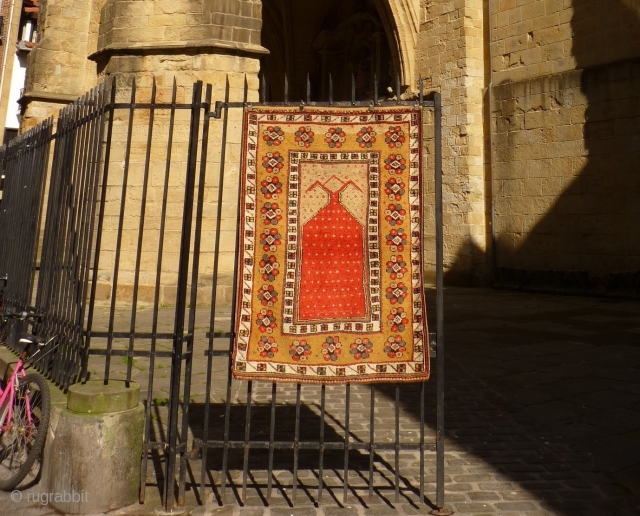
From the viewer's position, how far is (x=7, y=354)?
146 inches

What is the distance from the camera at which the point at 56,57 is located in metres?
11.2

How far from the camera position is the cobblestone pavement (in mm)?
2580

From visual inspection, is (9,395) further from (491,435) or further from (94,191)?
(491,435)

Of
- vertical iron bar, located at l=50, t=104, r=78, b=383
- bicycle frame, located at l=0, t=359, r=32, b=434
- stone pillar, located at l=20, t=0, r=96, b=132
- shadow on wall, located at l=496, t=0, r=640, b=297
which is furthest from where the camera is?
stone pillar, located at l=20, t=0, r=96, b=132

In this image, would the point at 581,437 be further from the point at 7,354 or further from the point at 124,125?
the point at 124,125

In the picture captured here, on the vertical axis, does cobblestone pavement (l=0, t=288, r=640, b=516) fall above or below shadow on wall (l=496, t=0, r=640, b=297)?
below

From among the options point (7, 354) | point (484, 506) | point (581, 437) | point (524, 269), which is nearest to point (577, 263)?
point (524, 269)

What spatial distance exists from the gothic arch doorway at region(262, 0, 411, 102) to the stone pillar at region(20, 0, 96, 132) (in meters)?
6.19

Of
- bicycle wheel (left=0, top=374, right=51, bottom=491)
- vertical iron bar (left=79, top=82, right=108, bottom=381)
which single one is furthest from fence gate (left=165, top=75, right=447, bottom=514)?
bicycle wheel (left=0, top=374, right=51, bottom=491)

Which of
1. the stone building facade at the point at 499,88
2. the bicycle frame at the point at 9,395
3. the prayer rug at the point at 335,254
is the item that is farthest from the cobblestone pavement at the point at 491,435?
the stone building facade at the point at 499,88

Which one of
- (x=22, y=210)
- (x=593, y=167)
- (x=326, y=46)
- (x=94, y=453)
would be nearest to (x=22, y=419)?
(x=94, y=453)

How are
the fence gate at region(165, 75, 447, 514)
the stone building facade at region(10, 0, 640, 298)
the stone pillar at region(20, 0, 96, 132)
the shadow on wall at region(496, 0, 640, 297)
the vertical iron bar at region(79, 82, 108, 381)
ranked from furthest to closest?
the stone pillar at region(20, 0, 96, 132) < the shadow on wall at region(496, 0, 640, 297) < the stone building facade at region(10, 0, 640, 298) < the vertical iron bar at region(79, 82, 108, 381) < the fence gate at region(165, 75, 447, 514)

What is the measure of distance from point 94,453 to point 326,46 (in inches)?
621

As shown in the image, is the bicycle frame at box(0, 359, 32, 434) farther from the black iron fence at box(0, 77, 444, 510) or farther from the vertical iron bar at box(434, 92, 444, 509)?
the vertical iron bar at box(434, 92, 444, 509)
